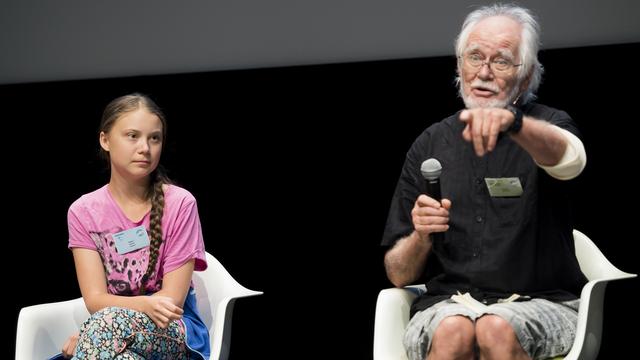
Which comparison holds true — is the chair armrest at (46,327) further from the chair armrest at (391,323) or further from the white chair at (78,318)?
the chair armrest at (391,323)

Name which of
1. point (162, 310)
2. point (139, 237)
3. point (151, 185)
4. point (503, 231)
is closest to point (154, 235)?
point (139, 237)

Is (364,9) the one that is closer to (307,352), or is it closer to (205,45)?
(205,45)

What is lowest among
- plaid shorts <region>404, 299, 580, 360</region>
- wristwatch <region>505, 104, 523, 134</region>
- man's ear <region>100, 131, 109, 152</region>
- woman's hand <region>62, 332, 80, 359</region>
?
woman's hand <region>62, 332, 80, 359</region>

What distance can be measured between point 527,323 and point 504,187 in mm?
453

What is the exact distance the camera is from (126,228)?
3244 millimetres

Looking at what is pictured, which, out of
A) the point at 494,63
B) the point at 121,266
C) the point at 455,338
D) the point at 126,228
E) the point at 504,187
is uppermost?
the point at 494,63

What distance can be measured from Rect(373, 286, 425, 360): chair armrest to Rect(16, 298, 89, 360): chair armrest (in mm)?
1067

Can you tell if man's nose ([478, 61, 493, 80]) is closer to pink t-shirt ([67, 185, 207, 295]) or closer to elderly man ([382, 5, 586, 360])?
elderly man ([382, 5, 586, 360])

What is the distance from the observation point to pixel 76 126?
4496mm

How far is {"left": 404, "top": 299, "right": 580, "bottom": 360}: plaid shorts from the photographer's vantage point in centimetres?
272

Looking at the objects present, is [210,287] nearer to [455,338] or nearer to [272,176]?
[272,176]

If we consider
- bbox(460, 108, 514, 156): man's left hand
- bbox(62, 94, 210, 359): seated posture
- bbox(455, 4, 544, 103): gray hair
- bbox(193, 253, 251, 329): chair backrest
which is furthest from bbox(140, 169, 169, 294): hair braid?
bbox(460, 108, 514, 156): man's left hand

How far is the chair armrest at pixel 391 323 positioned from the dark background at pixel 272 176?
1.15 m

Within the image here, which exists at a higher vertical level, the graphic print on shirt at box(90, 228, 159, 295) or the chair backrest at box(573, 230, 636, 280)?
the graphic print on shirt at box(90, 228, 159, 295)
